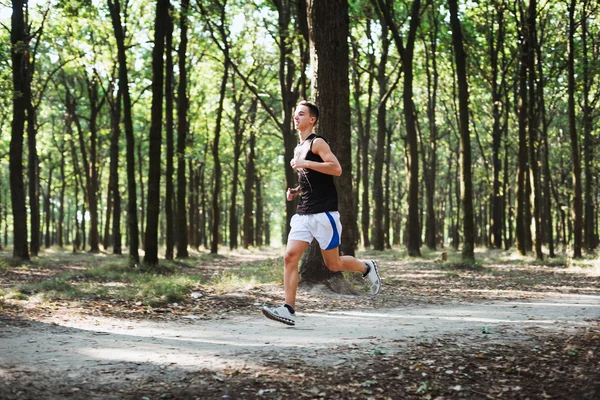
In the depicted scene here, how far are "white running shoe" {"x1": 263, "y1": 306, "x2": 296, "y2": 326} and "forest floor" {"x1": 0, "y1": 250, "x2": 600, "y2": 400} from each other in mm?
155

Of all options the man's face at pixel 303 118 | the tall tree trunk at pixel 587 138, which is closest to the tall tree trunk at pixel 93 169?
the tall tree trunk at pixel 587 138

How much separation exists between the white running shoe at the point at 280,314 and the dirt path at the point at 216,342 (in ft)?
0.59

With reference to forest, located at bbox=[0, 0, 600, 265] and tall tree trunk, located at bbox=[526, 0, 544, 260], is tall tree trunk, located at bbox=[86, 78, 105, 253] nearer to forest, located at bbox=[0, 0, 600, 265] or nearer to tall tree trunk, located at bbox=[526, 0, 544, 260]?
forest, located at bbox=[0, 0, 600, 265]

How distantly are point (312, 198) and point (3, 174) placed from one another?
2030 inches

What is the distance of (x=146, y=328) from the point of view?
22.6ft

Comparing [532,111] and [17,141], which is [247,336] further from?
[532,111]

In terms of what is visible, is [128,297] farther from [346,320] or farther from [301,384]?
[301,384]

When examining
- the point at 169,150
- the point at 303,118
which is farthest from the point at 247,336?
the point at 169,150

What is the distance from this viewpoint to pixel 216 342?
19.4 feet

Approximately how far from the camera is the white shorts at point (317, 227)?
627cm

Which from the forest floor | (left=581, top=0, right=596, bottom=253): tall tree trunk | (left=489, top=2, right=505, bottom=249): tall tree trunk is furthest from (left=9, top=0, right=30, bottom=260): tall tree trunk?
(left=581, top=0, right=596, bottom=253): tall tree trunk

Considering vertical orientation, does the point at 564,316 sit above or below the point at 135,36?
below

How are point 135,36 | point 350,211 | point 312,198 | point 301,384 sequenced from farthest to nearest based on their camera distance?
1. point 135,36
2. point 350,211
3. point 312,198
4. point 301,384

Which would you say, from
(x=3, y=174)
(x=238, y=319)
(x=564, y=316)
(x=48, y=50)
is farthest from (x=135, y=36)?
Answer: (x=3, y=174)
